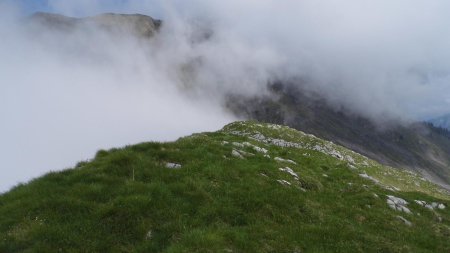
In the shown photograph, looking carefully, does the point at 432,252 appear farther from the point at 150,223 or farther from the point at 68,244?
the point at 68,244

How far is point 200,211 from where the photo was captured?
739 inches

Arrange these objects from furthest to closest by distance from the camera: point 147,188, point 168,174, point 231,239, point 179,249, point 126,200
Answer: point 168,174
point 147,188
point 126,200
point 231,239
point 179,249

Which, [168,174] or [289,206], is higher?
[168,174]

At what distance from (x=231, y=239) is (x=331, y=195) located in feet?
30.2

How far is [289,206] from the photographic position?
20.7m

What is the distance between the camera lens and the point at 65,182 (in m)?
20.3

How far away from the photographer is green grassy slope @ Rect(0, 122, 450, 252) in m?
16.3

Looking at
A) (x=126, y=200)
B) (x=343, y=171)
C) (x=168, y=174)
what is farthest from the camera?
(x=343, y=171)

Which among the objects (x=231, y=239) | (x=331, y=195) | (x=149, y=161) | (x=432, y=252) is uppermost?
(x=149, y=161)

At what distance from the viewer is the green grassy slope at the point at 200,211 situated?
643 inches

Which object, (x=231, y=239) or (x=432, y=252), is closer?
(x=231, y=239)

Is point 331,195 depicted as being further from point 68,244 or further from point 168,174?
point 68,244

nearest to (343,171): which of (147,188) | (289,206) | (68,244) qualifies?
(289,206)

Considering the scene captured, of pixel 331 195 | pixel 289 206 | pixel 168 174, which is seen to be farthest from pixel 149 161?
pixel 331 195
